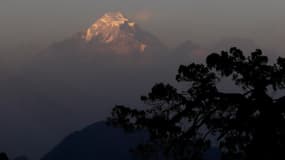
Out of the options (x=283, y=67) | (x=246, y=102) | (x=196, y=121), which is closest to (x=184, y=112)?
(x=196, y=121)

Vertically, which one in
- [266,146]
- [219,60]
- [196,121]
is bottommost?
[266,146]

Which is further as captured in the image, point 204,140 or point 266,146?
point 204,140

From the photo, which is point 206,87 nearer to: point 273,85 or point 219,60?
point 219,60

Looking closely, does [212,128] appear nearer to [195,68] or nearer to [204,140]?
Result: [204,140]

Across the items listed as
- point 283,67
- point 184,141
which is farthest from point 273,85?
point 184,141

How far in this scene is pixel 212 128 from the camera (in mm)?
35344

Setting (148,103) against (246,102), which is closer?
(246,102)

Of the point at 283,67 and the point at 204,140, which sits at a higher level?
the point at 283,67

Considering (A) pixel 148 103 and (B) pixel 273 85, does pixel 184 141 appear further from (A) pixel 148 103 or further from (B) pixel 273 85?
(B) pixel 273 85

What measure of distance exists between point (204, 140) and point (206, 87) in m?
3.65

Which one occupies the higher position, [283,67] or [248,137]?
[283,67]

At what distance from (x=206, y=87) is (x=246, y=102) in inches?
98.8

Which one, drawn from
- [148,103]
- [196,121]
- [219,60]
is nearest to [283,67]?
[219,60]

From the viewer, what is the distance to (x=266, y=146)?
1297 inches
